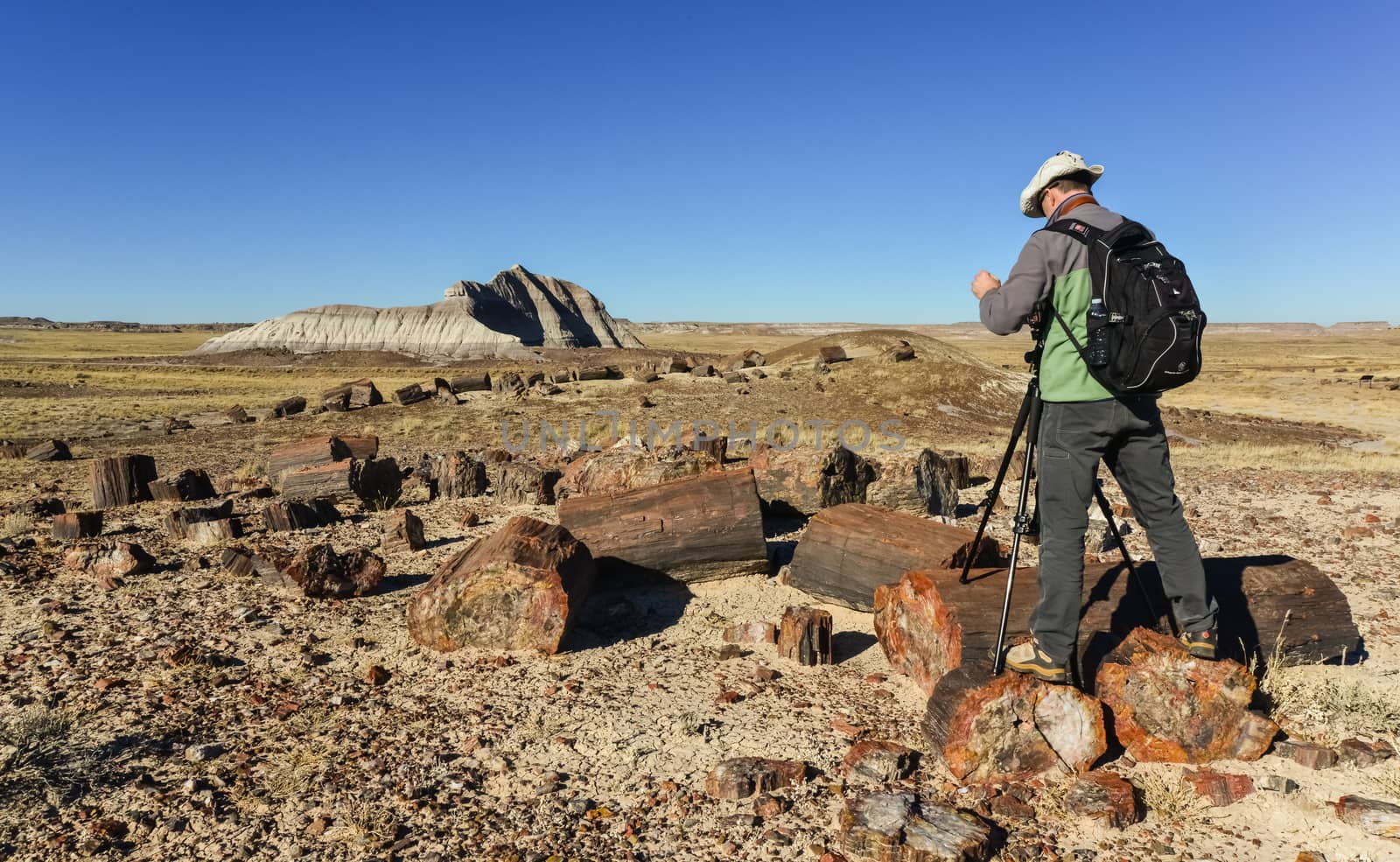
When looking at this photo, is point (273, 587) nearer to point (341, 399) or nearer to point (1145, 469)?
point (1145, 469)

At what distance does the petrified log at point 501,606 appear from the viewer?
511 cm

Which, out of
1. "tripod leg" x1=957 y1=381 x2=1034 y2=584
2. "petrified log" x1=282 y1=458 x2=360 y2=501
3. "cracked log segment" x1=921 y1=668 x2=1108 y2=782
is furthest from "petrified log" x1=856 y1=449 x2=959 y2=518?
"petrified log" x1=282 y1=458 x2=360 y2=501

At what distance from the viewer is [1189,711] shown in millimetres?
3613

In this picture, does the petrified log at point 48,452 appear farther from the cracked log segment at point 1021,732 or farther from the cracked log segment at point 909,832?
the cracked log segment at point 1021,732

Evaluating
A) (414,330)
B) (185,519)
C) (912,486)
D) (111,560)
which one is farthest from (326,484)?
(414,330)

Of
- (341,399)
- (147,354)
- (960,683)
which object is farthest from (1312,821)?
(147,354)

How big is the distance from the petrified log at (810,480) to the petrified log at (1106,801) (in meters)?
5.14

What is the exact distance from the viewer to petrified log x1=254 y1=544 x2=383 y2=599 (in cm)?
615

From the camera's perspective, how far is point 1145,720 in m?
3.66

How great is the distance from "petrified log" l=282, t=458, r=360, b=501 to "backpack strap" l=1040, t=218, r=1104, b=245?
846 centimetres

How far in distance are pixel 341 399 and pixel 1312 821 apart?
2395 centimetres

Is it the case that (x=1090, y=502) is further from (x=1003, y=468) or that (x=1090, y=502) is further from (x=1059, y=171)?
(x=1059, y=171)

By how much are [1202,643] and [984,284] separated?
1912 mm

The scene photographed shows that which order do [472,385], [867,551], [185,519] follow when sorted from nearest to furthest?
[867,551]
[185,519]
[472,385]
